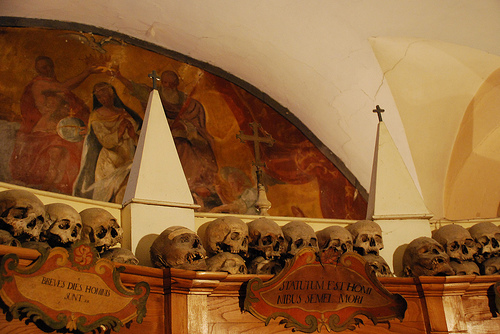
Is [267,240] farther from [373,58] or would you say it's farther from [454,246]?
[373,58]

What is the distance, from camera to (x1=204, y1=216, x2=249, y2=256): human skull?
146 inches

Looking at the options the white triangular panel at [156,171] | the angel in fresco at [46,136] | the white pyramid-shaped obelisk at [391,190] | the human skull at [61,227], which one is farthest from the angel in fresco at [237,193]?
the human skull at [61,227]

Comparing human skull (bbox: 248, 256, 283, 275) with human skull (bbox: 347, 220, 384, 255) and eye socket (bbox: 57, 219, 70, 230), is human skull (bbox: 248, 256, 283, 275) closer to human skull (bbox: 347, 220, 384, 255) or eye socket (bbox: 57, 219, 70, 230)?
human skull (bbox: 347, 220, 384, 255)

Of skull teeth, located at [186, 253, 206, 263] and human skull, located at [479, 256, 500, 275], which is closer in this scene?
skull teeth, located at [186, 253, 206, 263]

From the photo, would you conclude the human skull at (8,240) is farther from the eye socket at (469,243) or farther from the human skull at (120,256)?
the eye socket at (469,243)

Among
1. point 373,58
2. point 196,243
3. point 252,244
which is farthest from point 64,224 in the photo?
point 373,58

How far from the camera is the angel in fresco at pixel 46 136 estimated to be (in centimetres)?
610

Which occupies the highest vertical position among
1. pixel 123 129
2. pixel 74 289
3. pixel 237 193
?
pixel 123 129

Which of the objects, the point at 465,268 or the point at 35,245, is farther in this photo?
the point at 465,268

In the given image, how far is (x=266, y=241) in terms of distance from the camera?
12.6 feet

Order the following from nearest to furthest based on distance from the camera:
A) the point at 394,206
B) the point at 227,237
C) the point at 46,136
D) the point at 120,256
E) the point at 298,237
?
1. the point at 120,256
2. the point at 227,237
3. the point at 298,237
4. the point at 394,206
5. the point at 46,136

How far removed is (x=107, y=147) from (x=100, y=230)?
12.0ft

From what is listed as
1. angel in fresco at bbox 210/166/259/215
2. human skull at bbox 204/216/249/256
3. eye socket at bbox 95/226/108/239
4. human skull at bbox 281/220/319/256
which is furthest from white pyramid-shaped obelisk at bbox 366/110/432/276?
angel in fresco at bbox 210/166/259/215

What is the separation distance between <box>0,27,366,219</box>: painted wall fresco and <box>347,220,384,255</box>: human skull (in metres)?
3.13
